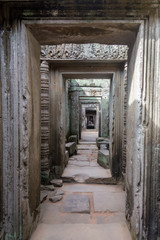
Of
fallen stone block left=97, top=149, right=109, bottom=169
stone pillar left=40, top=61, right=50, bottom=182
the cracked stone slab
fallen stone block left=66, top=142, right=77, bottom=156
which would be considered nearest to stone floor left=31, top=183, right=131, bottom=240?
the cracked stone slab

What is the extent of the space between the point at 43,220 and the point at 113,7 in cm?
272

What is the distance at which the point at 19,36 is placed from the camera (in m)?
1.63

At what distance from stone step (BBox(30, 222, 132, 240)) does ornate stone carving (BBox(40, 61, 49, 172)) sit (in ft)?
4.50

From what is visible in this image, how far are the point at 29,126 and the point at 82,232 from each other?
1447mm

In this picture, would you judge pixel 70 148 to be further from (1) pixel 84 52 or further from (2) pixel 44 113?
(1) pixel 84 52

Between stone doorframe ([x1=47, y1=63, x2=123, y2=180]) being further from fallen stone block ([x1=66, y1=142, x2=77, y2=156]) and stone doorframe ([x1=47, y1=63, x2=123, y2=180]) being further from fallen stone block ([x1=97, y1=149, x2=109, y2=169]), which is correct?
fallen stone block ([x1=66, y1=142, x2=77, y2=156])

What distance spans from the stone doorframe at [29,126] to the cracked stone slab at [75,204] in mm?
889

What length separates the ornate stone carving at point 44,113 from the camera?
327cm

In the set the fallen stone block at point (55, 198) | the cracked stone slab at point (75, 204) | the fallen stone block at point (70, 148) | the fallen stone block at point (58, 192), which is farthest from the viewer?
the fallen stone block at point (70, 148)

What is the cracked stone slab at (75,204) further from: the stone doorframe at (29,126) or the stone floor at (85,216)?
the stone doorframe at (29,126)

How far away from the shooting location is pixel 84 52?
3.23m

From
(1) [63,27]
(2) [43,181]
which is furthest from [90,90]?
(1) [63,27]

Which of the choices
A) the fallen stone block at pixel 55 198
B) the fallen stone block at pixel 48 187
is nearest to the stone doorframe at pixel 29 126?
the fallen stone block at pixel 55 198

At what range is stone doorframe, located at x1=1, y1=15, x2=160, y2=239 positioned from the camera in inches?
62.4
